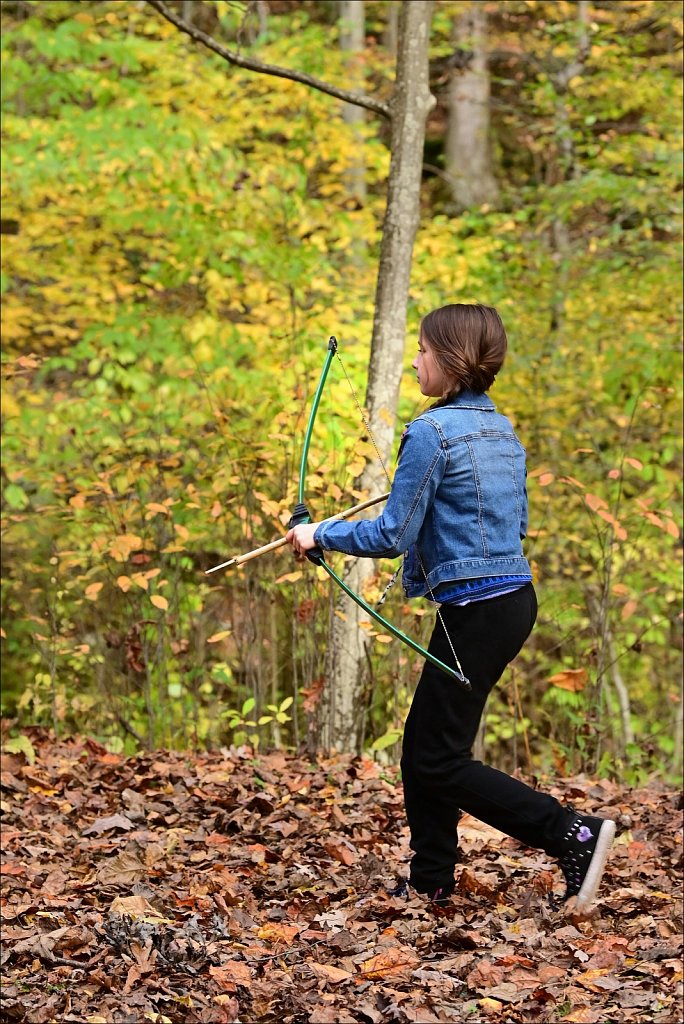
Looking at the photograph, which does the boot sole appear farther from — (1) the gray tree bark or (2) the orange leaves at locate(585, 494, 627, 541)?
(1) the gray tree bark

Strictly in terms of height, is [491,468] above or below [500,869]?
above

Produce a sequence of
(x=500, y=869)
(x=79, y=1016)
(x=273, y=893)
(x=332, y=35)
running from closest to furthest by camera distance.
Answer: (x=79, y=1016) → (x=273, y=893) → (x=500, y=869) → (x=332, y=35)

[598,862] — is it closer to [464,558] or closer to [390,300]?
[464,558]

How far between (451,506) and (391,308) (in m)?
2.29

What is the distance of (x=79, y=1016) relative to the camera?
8.81ft

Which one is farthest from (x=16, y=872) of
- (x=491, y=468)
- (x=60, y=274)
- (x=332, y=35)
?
(x=332, y=35)

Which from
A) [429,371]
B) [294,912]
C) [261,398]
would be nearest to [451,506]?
[429,371]

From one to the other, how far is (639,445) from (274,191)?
3.26 meters

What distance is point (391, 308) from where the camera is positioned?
5293 mm

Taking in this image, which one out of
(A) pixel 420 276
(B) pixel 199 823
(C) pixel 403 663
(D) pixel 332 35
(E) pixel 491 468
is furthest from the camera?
(D) pixel 332 35

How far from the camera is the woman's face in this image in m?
3.26

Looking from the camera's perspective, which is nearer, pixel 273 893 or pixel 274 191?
pixel 273 893

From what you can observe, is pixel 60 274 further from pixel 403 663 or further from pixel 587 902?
pixel 587 902

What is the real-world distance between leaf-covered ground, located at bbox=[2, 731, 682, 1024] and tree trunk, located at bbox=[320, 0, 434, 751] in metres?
0.41
